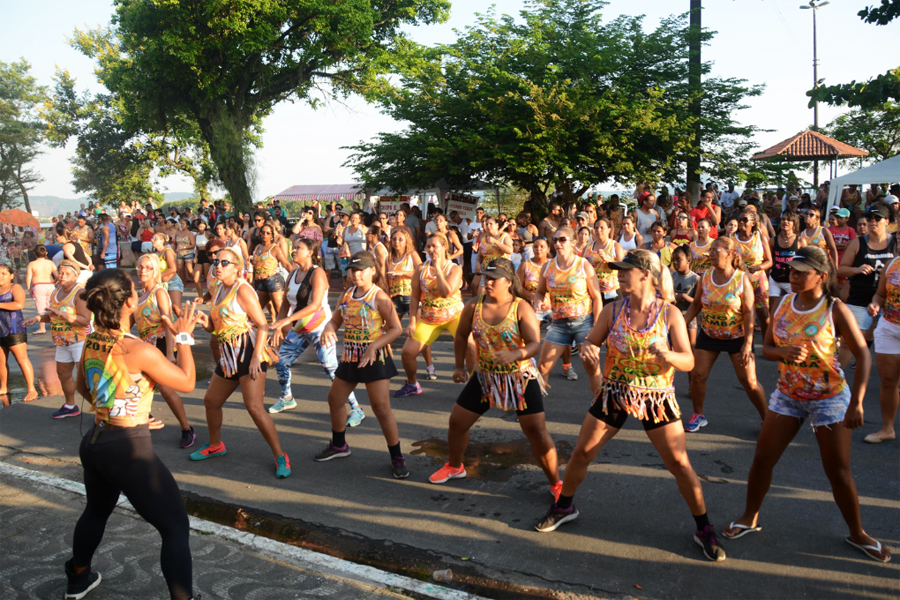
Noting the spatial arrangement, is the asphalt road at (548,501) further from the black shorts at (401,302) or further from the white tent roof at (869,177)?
the white tent roof at (869,177)

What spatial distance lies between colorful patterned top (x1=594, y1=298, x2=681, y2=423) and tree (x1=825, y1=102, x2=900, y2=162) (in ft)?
101

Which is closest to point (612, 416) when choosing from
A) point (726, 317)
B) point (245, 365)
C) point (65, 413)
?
point (726, 317)

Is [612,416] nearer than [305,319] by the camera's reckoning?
Yes

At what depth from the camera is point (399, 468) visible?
17.7 ft

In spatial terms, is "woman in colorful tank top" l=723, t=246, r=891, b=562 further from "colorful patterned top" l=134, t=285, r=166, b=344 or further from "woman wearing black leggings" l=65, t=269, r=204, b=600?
"colorful patterned top" l=134, t=285, r=166, b=344

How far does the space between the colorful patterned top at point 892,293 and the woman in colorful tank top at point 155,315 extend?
625 centimetres

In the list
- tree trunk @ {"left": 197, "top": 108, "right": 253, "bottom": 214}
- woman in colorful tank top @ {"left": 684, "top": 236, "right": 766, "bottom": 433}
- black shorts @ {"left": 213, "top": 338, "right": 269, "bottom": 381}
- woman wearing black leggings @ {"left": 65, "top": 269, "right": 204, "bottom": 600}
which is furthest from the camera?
tree trunk @ {"left": 197, "top": 108, "right": 253, "bottom": 214}

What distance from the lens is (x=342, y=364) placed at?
216 inches

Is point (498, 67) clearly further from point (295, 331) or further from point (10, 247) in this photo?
point (10, 247)

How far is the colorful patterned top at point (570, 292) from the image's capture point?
6.74 m

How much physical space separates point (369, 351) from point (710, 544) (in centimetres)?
282

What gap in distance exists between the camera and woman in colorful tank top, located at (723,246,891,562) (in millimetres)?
3855

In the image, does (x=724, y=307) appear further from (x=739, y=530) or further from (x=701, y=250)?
(x=701, y=250)

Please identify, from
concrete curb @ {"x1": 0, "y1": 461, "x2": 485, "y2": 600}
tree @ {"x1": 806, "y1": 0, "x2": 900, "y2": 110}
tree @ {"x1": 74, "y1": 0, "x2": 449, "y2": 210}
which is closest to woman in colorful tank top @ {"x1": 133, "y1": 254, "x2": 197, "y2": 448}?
concrete curb @ {"x1": 0, "y1": 461, "x2": 485, "y2": 600}
